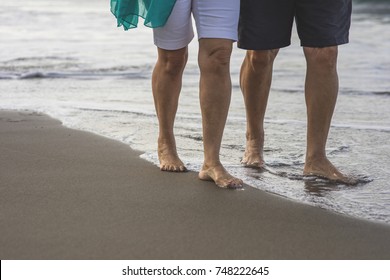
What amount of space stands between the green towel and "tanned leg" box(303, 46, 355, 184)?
2.95 feet

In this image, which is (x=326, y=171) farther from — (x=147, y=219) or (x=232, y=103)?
(x=232, y=103)

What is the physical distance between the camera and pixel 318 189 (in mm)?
4547

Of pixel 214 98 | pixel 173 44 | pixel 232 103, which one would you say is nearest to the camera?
pixel 214 98

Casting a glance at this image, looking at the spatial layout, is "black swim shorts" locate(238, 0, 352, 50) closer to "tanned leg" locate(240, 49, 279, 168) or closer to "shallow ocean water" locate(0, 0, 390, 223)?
"tanned leg" locate(240, 49, 279, 168)

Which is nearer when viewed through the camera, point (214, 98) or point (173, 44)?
point (214, 98)

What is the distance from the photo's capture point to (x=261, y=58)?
5.08 meters

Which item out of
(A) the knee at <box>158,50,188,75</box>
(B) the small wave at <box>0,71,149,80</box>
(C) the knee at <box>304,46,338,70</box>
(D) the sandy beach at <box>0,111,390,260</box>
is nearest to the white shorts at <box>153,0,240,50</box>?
(A) the knee at <box>158,50,188,75</box>

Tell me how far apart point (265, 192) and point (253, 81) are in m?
1.01

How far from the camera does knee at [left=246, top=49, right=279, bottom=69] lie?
5.05 metres

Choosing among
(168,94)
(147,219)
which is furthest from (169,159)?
(147,219)

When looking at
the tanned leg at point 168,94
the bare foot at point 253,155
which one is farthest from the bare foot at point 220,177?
the bare foot at point 253,155

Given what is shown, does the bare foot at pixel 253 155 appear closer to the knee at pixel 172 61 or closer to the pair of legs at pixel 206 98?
the pair of legs at pixel 206 98

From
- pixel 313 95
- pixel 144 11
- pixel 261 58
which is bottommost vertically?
pixel 313 95

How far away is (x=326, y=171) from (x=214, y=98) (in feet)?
2.80
